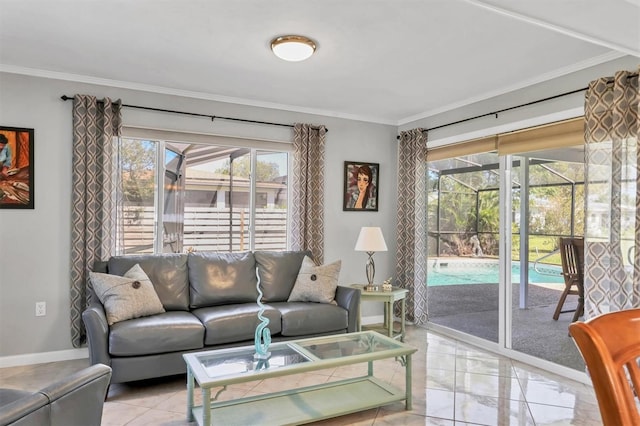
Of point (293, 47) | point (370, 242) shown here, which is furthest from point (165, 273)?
point (293, 47)

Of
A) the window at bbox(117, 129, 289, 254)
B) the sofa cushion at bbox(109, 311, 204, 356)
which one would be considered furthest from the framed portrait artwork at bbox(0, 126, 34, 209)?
the sofa cushion at bbox(109, 311, 204, 356)

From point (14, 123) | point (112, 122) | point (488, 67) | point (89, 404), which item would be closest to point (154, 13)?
point (112, 122)

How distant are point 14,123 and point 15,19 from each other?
3.86ft

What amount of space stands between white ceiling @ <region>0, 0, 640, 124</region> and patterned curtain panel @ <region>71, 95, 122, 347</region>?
350mm

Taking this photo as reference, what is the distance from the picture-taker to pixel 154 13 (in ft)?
8.25

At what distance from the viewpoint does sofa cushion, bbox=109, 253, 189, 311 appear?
3.54 metres

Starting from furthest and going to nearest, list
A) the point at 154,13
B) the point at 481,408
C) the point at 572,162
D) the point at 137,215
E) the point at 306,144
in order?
the point at 306,144 < the point at 137,215 < the point at 572,162 < the point at 481,408 < the point at 154,13

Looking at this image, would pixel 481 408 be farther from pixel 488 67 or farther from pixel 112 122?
pixel 112 122

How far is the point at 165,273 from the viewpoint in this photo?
365cm

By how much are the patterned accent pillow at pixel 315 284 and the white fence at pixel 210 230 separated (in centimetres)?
75

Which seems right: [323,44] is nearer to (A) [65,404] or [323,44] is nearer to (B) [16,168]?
(A) [65,404]

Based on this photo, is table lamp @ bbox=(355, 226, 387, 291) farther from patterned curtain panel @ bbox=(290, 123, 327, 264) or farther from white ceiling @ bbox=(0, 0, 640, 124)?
white ceiling @ bbox=(0, 0, 640, 124)

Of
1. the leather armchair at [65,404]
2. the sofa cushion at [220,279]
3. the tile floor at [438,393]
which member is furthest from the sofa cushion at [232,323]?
the leather armchair at [65,404]

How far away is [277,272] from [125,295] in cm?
140
